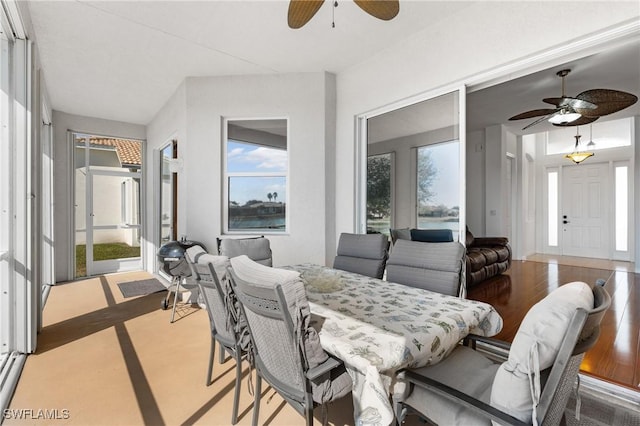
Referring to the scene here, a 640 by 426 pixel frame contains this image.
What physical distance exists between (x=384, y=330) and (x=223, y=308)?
38.8 inches

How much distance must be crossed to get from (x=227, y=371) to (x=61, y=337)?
194cm

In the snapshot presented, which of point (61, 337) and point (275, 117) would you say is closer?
point (61, 337)

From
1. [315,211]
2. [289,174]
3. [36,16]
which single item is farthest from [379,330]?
[36,16]

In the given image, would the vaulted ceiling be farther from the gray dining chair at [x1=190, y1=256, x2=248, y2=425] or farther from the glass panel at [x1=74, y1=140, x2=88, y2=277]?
the gray dining chair at [x1=190, y1=256, x2=248, y2=425]

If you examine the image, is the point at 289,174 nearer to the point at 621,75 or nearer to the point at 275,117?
the point at 275,117

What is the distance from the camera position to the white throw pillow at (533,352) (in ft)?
3.15

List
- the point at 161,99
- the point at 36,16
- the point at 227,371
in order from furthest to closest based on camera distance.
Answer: the point at 161,99 → the point at 36,16 → the point at 227,371

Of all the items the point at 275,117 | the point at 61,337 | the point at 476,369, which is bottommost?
the point at 61,337

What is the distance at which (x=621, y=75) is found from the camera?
392 centimetres

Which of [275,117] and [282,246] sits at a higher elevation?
[275,117]

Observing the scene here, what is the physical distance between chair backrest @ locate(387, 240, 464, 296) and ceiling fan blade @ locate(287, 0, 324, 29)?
1771mm

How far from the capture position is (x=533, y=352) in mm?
966

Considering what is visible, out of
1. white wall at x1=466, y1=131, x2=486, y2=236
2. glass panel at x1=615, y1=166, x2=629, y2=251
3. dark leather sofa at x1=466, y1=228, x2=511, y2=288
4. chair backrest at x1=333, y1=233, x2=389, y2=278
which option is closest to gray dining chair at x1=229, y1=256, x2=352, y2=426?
chair backrest at x1=333, y1=233, x2=389, y2=278

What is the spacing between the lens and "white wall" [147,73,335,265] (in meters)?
3.95
